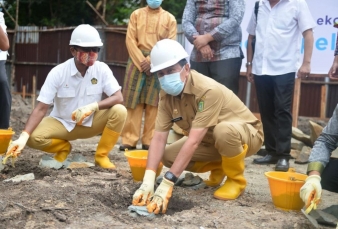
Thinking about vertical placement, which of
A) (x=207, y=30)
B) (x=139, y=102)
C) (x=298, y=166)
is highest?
(x=207, y=30)

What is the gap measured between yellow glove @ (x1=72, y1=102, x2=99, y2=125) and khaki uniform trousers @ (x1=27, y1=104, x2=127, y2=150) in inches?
8.4

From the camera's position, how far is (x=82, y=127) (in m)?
5.02

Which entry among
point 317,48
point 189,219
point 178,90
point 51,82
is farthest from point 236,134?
point 317,48

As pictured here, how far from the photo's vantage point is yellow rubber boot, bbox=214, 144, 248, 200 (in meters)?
3.93

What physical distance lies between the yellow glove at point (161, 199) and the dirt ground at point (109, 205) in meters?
0.06

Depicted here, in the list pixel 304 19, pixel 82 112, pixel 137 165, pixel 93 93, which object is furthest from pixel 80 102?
pixel 304 19

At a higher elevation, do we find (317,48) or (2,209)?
(317,48)

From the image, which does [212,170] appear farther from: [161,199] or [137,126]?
[137,126]

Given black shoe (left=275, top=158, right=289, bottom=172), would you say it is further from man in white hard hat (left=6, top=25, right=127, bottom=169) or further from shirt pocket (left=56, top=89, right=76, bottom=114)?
shirt pocket (left=56, top=89, right=76, bottom=114)

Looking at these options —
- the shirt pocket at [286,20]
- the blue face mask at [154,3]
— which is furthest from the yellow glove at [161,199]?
the blue face mask at [154,3]

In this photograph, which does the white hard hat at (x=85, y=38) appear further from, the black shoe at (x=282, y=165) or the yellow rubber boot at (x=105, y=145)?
the black shoe at (x=282, y=165)

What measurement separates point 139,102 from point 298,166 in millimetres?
1842

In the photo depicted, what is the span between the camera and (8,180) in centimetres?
427

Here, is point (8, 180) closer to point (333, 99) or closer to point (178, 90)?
point (178, 90)
